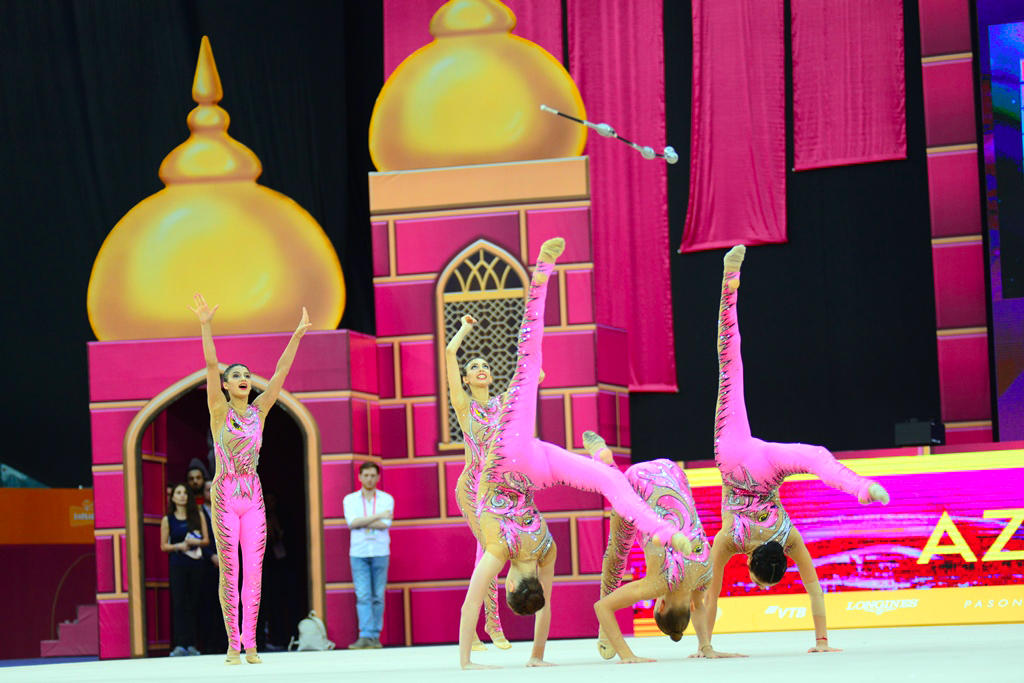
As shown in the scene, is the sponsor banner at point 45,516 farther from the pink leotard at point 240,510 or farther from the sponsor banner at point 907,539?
the sponsor banner at point 907,539

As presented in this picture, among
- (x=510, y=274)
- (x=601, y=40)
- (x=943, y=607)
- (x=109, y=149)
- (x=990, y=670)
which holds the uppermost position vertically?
(x=601, y=40)

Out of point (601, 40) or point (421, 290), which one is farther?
point (601, 40)

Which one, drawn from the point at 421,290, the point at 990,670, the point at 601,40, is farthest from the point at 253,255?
the point at 990,670

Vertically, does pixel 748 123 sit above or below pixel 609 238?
above

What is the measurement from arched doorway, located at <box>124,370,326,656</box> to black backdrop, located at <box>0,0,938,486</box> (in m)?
2.27

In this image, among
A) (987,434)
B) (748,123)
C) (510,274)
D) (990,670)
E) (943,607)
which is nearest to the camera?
(990,670)

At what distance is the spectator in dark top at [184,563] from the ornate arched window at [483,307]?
6.33 ft

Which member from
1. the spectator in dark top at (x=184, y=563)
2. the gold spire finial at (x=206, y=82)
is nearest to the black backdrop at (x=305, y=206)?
the gold spire finial at (x=206, y=82)

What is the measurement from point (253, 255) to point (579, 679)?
7.05m

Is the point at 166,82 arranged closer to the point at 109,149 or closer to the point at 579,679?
the point at 109,149

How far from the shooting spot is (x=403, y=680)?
5.95m

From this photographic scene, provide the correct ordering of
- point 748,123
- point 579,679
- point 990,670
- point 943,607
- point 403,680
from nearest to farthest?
point 990,670
point 579,679
point 403,680
point 943,607
point 748,123

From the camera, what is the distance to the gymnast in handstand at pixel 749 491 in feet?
22.4

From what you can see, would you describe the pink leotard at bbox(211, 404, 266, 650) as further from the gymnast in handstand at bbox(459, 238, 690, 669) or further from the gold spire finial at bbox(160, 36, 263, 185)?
the gold spire finial at bbox(160, 36, 263, 185)
